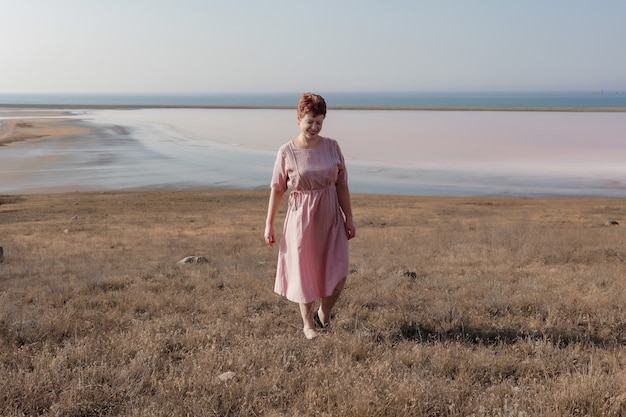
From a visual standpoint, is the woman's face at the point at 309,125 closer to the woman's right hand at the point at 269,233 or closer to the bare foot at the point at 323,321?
the woman's right hand at the point at 269,233

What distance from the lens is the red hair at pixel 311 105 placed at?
175 inches

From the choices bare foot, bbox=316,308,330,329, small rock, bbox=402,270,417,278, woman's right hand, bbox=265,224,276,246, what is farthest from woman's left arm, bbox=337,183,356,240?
small rock, bbox=402,270,417,278

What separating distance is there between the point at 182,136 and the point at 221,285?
54134 millimetres

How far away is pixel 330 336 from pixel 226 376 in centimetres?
118

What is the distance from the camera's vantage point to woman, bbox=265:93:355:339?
450cm

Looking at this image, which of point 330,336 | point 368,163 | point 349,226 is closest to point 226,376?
point 330,336

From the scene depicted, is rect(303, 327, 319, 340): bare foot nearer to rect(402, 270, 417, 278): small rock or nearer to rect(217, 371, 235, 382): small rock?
rect(217, 371, 235, 382): small rock

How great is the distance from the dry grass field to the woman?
0.46 metres

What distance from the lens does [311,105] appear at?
4.45 m

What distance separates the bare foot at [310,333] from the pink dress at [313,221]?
317 mm

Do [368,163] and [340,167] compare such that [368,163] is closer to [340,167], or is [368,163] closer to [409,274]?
[409,274]

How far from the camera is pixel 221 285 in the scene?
746 cm

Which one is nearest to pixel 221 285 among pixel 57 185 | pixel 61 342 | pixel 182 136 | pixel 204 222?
pixel 61 342

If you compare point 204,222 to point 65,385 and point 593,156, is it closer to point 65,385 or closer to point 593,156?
point 65,385
